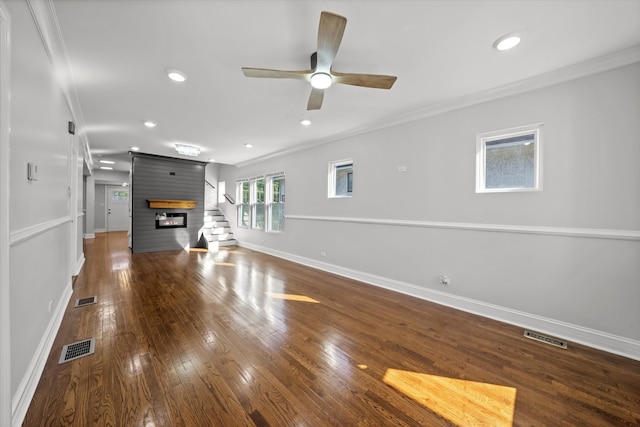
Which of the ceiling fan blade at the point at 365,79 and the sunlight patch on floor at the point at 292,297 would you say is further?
the sunlight patch on floor at the point at 292,297

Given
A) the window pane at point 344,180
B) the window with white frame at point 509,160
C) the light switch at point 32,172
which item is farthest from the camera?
the window pane at point 344,180

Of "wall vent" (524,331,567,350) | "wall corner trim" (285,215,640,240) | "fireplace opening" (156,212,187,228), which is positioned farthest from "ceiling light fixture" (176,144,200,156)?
"wall vent" (524,331,567,350)

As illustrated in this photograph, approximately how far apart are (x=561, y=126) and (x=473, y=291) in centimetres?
201

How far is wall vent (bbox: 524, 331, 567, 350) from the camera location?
2.30m

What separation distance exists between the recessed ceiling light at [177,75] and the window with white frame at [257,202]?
4338 mm

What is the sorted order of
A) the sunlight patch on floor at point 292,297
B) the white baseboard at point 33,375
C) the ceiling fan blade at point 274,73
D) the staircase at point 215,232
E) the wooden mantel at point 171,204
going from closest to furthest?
the white baseboard at point 33,375
the ceiling fan blade at point 274,73
the sunlight patch on floor at point 292,297
the wooden mantel at point 171,204
the staircase at point 215,232

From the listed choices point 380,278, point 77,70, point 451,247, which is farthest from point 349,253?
point 77,70

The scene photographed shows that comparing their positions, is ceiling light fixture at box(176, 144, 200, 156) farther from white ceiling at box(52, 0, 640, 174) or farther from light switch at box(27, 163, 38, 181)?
light switch at box(27, 163, 38, 181)

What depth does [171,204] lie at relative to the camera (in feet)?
22.7

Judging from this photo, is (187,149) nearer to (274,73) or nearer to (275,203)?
(275,203)

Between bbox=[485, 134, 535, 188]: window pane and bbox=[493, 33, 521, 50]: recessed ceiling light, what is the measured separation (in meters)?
1.11

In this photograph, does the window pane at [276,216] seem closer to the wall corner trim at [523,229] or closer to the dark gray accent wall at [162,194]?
the dark gray accent wall at [162,194]

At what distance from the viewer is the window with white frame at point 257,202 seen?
23.3 ft

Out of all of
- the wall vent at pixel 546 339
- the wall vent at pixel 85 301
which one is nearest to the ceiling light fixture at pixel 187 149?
the wall vent at pixel 85 301
